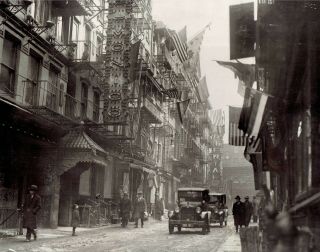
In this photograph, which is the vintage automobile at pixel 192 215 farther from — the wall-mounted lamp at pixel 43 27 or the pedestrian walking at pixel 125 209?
the wall-mounted lamp at pixel 43 27

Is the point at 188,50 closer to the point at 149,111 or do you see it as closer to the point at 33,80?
the point at 149,111

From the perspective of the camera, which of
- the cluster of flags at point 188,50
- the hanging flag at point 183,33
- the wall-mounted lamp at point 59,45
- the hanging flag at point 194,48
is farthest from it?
the hanging flag at point 194,48

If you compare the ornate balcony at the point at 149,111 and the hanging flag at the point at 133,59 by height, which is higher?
the hanging flag at the point at 133,59

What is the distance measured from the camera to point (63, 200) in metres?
23.8

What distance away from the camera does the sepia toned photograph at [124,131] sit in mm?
8516

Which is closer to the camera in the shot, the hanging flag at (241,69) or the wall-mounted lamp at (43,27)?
the hanging flag at (241,69)

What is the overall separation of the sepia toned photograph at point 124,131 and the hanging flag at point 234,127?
0.05 m

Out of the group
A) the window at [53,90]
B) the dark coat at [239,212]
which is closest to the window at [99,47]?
the window at [53,90]

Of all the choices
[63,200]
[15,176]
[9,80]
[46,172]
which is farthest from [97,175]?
[9,80]

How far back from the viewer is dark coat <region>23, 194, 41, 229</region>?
50.8 ft

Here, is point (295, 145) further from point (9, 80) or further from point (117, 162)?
point (117, 162)

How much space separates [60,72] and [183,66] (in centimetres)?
3506

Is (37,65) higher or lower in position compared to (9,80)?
higher

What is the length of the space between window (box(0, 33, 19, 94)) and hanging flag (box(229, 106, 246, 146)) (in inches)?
350
